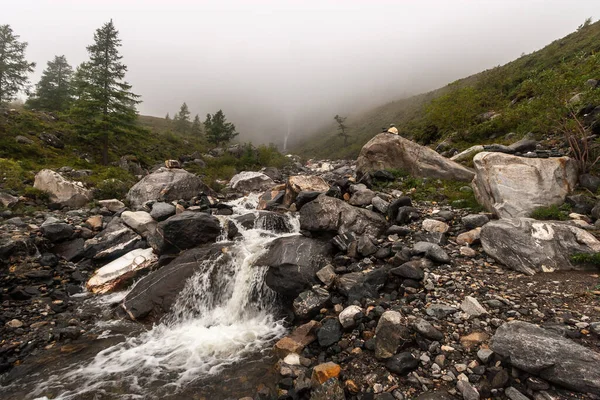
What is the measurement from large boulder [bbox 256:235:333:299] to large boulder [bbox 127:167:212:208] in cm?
1137

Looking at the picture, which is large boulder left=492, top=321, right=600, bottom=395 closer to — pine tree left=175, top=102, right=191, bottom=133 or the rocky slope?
the rocky slope

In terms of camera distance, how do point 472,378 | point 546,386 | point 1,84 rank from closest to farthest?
point 546,386 < point 472,378 < point 1,84

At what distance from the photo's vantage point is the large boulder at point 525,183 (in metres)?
8.79

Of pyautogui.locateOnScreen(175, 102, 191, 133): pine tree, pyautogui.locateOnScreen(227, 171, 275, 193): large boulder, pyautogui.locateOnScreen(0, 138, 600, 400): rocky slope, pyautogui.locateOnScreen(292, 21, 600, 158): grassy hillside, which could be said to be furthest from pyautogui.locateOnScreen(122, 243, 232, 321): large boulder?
pyautogui.locateOnScreen(175, 102, 191, 133): pine tree

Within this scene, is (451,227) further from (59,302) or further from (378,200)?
(59,302)

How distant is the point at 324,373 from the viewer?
18.6 feet

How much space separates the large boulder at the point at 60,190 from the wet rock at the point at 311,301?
17.6 meters

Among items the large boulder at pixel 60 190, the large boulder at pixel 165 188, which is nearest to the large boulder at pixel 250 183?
the large boulder at pixel 165 188

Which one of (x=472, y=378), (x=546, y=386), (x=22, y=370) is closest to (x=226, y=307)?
(x=22, y=370)

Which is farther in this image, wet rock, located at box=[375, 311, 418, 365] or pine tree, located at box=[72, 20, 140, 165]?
pine tree, located at box=[72, 20, 140, 165]

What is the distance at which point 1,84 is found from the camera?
37.4 m

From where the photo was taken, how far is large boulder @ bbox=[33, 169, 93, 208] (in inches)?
671

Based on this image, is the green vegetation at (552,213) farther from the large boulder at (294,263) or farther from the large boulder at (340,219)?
the large boulder at (294,263)

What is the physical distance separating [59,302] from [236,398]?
8.87m
